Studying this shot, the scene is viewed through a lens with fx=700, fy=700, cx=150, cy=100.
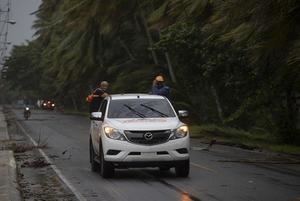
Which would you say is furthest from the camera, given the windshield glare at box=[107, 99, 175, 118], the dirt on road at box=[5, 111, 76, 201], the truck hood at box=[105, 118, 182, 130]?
the windshield glare at box=[107, 99, 175, 118]

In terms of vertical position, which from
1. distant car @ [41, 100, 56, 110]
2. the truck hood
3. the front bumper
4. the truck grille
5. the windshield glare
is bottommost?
distant car @ [41, 100, 56, 110]

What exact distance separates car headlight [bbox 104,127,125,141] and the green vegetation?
275 cm

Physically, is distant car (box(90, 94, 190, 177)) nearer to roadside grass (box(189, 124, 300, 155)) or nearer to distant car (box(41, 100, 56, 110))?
roadside grass (box(189, 124, 300, 155))

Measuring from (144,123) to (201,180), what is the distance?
150cm

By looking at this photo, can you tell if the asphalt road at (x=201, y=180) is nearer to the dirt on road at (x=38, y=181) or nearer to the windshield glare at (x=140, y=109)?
the dirt on road at (x=38, y=181)

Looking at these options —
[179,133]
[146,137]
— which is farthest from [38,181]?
[179,133]

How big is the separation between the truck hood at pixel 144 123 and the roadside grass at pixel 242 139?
6.78m

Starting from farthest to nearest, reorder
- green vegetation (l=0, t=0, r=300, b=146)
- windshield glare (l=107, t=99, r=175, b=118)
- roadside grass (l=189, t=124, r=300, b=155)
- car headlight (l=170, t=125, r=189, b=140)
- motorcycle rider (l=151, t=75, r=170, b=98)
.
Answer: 1. roadside grass (l=189, t=124, r=300, b=155)
2. motorcycle rider (l=151, t=75, r=170, b=98)
3. windshield glare (l=107, t=99, r=175, b=118)
4. car headlight (l=170, t=125, r=189, b=140)
5. green vegetation (l=0, t=0, r=300, b=146)

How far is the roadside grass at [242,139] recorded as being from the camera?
2075 cm

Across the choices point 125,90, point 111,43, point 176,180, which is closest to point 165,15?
point 176,180

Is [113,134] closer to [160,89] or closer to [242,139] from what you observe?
[160,89]

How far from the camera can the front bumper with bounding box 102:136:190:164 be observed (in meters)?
12.9

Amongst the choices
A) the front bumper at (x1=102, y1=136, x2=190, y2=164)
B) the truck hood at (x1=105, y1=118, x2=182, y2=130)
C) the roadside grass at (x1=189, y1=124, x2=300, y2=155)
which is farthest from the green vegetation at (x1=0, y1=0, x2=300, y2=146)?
the front bumper at (x1=102, y1=136, x2=190, y2=164)

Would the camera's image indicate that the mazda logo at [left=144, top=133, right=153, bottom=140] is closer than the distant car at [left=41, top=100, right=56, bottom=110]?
Yes
